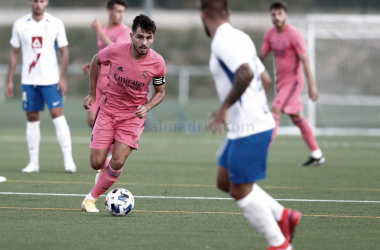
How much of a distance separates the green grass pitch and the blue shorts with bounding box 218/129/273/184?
2.39 feet

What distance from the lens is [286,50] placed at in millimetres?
10648

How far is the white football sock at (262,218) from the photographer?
14.4ft

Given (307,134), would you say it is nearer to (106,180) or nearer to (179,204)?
(179,204)

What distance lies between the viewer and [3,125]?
71.8ft

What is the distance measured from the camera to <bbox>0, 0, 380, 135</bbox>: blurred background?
2014 cm

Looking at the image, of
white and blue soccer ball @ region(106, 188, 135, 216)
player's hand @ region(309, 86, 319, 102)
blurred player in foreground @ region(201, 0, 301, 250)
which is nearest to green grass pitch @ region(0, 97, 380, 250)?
white and blue soccer ball @ region(106, 188, 135, 216)

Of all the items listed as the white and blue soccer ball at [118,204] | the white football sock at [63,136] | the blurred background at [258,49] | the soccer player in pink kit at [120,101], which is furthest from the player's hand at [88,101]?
the blurred background at [258,49]

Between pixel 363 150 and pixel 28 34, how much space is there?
7880 millimetres

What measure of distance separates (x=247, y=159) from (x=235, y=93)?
469 mm

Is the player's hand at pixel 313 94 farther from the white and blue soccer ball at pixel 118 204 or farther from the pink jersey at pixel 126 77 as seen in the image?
the white and blue soccer ball at pixel 118 204

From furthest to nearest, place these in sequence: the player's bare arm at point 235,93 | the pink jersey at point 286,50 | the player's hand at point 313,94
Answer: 1. the pink jersey at point 286,50
2. the player's hand at point 313,94
3. the player's bare arm at point 235,93

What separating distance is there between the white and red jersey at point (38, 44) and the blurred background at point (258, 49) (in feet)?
30.9

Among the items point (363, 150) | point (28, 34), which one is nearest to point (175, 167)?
point (28, 34)

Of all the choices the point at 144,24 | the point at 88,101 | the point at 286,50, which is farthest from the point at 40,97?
the point at 286,50
